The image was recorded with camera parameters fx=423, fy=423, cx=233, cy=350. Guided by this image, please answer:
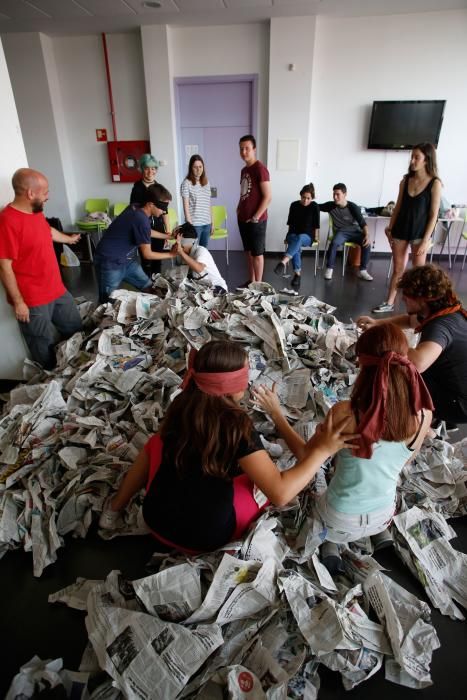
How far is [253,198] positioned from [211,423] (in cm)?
335

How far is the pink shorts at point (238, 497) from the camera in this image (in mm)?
1435

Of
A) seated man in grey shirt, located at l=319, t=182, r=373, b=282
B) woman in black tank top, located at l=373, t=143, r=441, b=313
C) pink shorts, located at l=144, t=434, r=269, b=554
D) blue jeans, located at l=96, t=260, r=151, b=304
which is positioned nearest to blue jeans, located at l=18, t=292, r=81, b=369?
blue jeans, located at l=96, t=260, r=151, b=304

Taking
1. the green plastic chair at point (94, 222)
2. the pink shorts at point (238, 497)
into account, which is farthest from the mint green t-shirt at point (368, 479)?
the green plastic chair at point (94, 222)

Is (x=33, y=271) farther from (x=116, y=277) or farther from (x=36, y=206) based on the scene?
(x=116, y=277)

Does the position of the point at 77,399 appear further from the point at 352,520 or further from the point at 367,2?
the point at 367,2

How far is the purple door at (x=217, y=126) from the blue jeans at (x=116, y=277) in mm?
3649

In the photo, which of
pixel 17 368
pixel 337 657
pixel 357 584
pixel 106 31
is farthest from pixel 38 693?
pixel 106 31

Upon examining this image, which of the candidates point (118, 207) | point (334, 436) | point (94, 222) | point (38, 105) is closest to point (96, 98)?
point (38, 105)

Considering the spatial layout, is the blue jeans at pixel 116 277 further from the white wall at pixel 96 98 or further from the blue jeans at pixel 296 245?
the white wall at pixel 96 98

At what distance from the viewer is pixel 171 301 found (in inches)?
118

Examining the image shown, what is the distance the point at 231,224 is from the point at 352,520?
235 inches

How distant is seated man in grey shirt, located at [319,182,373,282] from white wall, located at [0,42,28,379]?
379 centimetres

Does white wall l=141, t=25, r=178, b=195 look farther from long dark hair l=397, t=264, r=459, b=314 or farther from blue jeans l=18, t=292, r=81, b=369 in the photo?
long dark hair l=397, t=264, r=459, b=314

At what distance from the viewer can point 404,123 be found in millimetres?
5754
